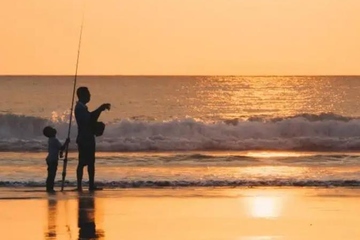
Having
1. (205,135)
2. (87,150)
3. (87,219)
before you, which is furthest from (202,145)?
(87,219)

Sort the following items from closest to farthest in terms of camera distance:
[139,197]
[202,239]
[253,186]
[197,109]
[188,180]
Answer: [202,239], [139,197], [253,186], [188,180], [197,109]

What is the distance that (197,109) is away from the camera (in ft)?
221

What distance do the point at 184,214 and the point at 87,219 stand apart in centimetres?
139

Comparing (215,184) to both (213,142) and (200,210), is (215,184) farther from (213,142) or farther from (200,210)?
(213,142)

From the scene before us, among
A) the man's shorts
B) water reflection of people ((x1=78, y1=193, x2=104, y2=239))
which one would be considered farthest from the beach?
the man's shorts

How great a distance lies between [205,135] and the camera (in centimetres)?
3622

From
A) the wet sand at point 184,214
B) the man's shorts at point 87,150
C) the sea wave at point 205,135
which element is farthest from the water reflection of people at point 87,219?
the sea wave at point 205,135

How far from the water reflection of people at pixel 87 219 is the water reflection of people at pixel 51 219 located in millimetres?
327

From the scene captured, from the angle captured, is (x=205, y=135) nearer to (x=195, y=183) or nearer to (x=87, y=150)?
(x=195, y=183)

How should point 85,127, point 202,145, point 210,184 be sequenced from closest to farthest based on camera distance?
point 85,127 < point 210,184 < point 202,145

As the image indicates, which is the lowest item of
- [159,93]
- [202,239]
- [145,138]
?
[202,239]

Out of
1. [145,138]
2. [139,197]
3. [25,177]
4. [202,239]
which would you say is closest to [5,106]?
[145,138]

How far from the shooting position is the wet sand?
39.9ft

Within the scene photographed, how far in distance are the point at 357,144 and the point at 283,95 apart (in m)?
52.2
